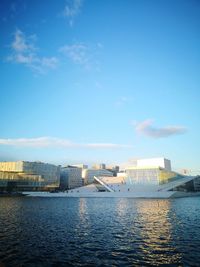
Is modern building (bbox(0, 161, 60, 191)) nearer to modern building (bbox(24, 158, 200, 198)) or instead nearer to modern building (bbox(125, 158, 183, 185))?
modern building (bbox(24, 158, 200, 198))

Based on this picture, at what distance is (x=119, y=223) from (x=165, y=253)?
56.6ft

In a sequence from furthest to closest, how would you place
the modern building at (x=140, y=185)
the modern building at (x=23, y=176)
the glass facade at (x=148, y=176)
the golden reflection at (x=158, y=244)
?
the modern building at (x=23, y=176)
the glass facade at (x=148, y=176)
the modern building at (x=140, y=185)
the golden reflection at (x=158, y=244)

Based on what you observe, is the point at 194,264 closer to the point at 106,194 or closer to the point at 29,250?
the point at 29,250

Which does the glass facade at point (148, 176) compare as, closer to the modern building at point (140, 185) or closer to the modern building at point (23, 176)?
the modern building at point (140, 185)

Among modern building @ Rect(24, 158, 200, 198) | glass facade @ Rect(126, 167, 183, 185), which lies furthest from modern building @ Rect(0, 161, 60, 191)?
glass facade @ Rect(126, 167, 183, 185)

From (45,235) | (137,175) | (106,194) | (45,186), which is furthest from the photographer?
(45,186)

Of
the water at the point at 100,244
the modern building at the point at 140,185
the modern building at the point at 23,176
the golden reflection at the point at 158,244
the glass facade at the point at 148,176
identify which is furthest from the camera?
the modern building at the point at 23,176

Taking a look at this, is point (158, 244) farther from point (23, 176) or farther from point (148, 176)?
point (23, 176)

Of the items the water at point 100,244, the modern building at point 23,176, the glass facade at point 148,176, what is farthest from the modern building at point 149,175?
the water at point 100,244

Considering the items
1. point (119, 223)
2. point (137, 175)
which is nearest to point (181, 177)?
point (137, 175)

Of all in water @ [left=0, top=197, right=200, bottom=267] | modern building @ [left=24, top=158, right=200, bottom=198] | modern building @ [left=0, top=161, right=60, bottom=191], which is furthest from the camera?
modern building @ [left=0, top=161, right=60, bottom=191]

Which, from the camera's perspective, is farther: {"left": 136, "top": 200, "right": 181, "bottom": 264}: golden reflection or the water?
{"left": 136, "top": 200, "right": 181, "bottom": 264}: golden reflection

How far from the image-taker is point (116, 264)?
20.5 m

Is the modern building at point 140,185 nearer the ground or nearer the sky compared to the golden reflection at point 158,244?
nearer the sky
